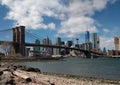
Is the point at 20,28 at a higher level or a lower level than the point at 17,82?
higher

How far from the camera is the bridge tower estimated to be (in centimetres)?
9464

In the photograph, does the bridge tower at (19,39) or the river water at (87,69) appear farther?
the bridge tower at (19,39)

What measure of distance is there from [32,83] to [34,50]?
14617 centimetres

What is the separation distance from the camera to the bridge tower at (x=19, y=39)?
310 feet

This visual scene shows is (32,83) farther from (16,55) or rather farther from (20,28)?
(20,28)

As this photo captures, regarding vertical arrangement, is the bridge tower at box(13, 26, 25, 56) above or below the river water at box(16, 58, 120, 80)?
above

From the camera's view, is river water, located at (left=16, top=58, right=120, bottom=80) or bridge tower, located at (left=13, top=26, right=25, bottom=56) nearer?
river water, located at (left=16, top=58, right=120, bottom=80)

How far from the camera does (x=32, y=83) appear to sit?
451 inches

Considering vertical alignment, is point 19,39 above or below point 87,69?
above

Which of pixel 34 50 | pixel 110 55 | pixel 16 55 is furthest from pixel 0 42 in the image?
pixel 110 55

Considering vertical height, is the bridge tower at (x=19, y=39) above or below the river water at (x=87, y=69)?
above

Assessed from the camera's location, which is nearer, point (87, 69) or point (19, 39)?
point (87, 69)

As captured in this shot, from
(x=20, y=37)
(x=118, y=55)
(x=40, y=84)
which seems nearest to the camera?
(x=40, y=84)

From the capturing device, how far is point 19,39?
99.5 m
